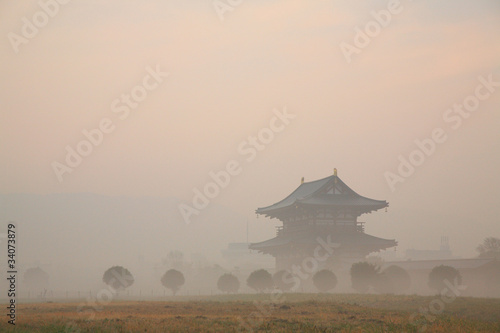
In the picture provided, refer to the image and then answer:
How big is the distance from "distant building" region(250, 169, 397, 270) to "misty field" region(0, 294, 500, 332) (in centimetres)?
2756

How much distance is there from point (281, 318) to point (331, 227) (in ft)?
139

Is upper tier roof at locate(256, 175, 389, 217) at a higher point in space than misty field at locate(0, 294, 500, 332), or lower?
higher

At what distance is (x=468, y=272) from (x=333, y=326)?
39480 millimetres

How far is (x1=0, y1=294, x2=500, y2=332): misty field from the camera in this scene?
30562mm

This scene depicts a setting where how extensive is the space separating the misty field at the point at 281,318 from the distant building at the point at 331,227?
27555mm

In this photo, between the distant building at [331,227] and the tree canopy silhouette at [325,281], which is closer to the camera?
the tree canopy silhouette at [325,281]

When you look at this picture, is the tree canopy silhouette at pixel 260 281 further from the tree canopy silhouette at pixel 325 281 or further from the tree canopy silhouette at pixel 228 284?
the tree canopy silhouette at pixel 228 284

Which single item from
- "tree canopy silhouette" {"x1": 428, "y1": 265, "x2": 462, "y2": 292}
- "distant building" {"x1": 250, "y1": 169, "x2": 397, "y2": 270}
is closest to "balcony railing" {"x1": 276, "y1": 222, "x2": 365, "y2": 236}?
"distant building" {"x1": 250, "y1": 169, "x2": 397, "y2": 270}

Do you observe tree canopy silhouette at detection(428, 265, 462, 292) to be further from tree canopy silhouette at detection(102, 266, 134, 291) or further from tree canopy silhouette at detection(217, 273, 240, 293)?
tree canopy silhouette at detection(102, 266, 134, 291)

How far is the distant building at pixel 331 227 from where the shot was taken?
73938 millimetres

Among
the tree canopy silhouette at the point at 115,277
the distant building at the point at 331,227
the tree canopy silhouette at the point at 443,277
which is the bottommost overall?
the tree canopy silhouette at the point at 443,277

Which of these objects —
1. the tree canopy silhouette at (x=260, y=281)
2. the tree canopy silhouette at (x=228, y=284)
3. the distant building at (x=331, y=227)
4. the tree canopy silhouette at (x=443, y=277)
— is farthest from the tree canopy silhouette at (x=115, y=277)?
the tree canopy silhouette at (x=443, y=277)

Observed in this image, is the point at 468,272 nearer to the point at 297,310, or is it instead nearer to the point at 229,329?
the point at 297,310

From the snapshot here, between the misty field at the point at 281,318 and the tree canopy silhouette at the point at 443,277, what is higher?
the tree canopy silhouette at the point at 443,277
